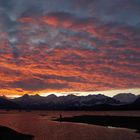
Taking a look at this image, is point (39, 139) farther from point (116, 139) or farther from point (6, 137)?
point (116, 139)

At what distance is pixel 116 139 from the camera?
200ft

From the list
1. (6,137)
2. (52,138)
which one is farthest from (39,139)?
(6,137)

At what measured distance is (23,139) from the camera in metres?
60.4

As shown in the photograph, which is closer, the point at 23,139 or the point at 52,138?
the point at 23,139

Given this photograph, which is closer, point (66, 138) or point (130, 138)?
point (130, 138)

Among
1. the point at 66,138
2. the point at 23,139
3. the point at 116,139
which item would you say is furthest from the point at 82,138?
the point at 23,139

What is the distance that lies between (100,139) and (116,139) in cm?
343

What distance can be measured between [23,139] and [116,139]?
64.0ft

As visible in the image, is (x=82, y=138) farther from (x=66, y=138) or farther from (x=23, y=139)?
(x=23, y=139)

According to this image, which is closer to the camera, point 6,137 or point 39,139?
point 6,137

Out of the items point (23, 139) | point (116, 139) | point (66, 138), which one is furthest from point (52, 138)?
point (116, 139)

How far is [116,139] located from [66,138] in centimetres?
1163

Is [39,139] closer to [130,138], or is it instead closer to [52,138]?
[52,138]

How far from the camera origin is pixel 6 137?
58.5 m
